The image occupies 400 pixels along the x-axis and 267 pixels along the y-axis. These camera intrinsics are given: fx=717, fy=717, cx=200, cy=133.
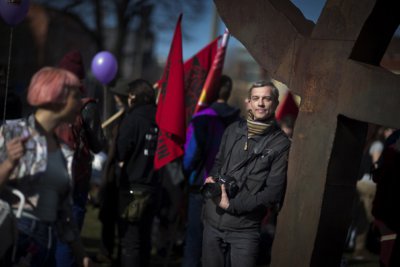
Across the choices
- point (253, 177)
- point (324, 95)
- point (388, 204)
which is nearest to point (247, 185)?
point (253, 177)

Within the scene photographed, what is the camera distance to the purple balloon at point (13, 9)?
534cm

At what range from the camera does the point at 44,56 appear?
30.1 metres

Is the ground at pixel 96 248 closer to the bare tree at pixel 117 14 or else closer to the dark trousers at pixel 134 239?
the dark trousers at pixel 134 239

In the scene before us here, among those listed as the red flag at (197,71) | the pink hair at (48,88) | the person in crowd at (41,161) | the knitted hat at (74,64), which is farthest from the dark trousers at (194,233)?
the pink hair at (48,88)

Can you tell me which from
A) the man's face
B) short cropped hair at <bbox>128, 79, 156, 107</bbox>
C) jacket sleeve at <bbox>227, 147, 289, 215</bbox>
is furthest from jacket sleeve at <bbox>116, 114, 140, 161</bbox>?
jacket sleeve at <bbox>227, 147, 289, 215</bbox>

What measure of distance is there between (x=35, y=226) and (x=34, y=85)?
0.75m

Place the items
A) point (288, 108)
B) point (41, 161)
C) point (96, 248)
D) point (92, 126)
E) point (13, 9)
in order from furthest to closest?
point (288, 108), point (96, 248), point (92, 126), point (13, 9), point (41, 161)

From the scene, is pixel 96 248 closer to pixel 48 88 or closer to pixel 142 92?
pixel 142 92

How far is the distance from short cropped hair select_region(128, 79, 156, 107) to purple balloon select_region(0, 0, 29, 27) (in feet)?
5.01

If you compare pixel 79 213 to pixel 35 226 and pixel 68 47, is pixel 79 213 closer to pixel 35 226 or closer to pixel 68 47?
pixel 35 226

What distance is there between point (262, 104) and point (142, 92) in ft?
6.57

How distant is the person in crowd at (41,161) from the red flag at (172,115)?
256 cm

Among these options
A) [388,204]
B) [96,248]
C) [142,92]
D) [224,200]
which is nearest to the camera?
[224,200]

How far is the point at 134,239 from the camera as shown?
6.70 m
